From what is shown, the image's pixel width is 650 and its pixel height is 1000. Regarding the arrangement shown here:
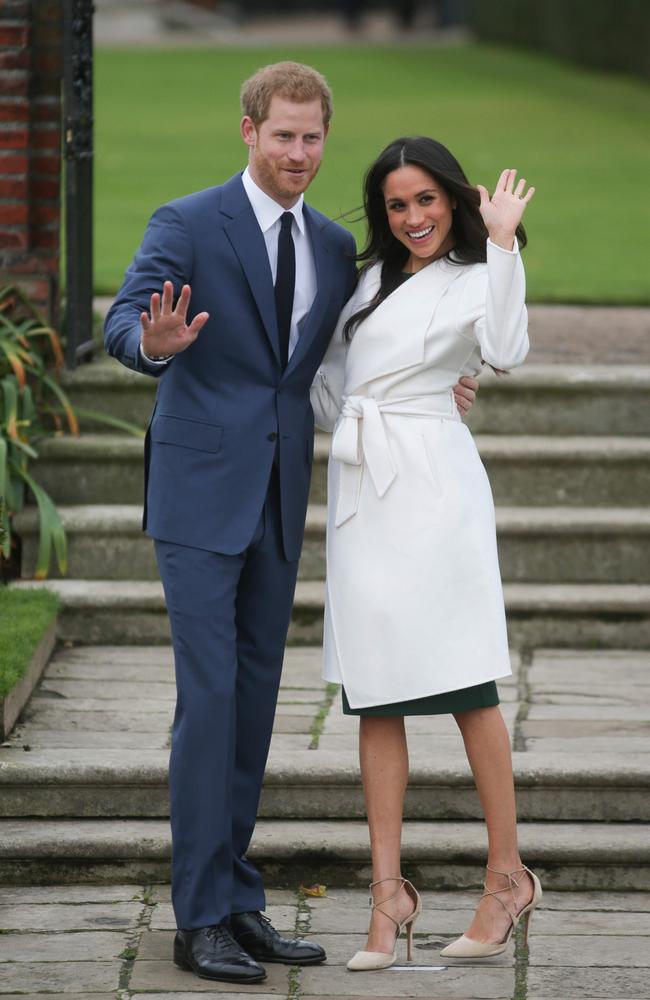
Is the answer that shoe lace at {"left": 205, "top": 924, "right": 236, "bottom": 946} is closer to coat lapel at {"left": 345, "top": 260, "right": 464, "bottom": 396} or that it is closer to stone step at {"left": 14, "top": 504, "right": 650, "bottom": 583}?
coat lapel at {"left": 345, "top": 260, "right": 464, "bottom": 396}

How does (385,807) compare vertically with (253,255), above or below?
below

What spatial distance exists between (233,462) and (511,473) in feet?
9.32

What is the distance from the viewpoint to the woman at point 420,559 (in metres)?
4.03

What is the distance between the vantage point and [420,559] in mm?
4039

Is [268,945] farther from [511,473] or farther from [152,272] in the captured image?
[511,473]

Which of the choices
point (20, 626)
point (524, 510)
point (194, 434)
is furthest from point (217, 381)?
point (524, 510)

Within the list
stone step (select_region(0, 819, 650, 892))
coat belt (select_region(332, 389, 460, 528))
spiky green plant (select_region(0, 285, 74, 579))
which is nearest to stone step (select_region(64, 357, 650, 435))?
spiky green plant (select_region(0, 285, 74, 579))

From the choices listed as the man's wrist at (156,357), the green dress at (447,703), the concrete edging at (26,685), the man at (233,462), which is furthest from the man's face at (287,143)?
the concrete edging at (26,685)

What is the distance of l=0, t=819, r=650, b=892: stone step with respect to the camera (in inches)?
181

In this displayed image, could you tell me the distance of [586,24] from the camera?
2358 centimetres

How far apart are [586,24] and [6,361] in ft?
61.0

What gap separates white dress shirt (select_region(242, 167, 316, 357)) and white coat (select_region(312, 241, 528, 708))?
149 millimetres

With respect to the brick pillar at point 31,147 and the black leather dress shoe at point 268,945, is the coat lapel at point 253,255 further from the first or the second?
the brick pillar at point 31,147

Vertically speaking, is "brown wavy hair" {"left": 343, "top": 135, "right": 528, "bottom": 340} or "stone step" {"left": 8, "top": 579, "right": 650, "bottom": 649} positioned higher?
"brown wavy hair" {"left": 343, "top": 135, "right": 528, "bottom": 340}
